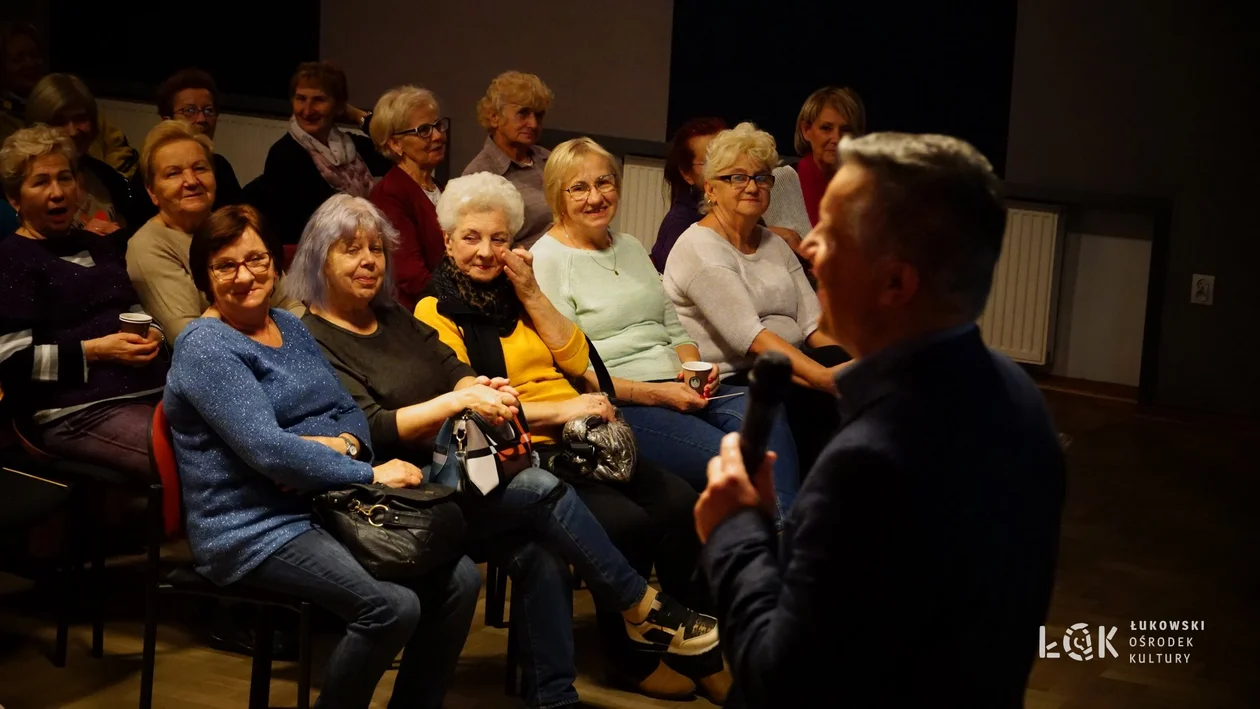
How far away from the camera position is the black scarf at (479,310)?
138 inches

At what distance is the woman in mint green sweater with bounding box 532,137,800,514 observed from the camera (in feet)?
12.3

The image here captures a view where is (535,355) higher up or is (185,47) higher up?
(185,47)

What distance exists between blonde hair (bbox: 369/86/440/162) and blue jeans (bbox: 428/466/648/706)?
2038 mm

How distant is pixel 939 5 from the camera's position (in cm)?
698

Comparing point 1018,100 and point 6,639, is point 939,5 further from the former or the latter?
point 6,639

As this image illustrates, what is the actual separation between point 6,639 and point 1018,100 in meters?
5.27

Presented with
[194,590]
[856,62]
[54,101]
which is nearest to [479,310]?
[194,590]

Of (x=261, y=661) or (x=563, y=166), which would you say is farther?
(x=563, y=166)

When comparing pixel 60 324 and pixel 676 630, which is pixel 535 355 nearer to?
pixel 676 630

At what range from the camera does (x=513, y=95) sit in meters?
5.20

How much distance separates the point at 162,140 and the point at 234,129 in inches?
164

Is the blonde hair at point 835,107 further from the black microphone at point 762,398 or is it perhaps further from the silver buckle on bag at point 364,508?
the black microphone at point 762,398

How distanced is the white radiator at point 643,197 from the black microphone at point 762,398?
6.16 meters

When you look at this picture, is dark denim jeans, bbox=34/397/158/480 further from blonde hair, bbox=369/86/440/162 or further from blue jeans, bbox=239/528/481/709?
blonde hair, bbox=369/86/440/162
